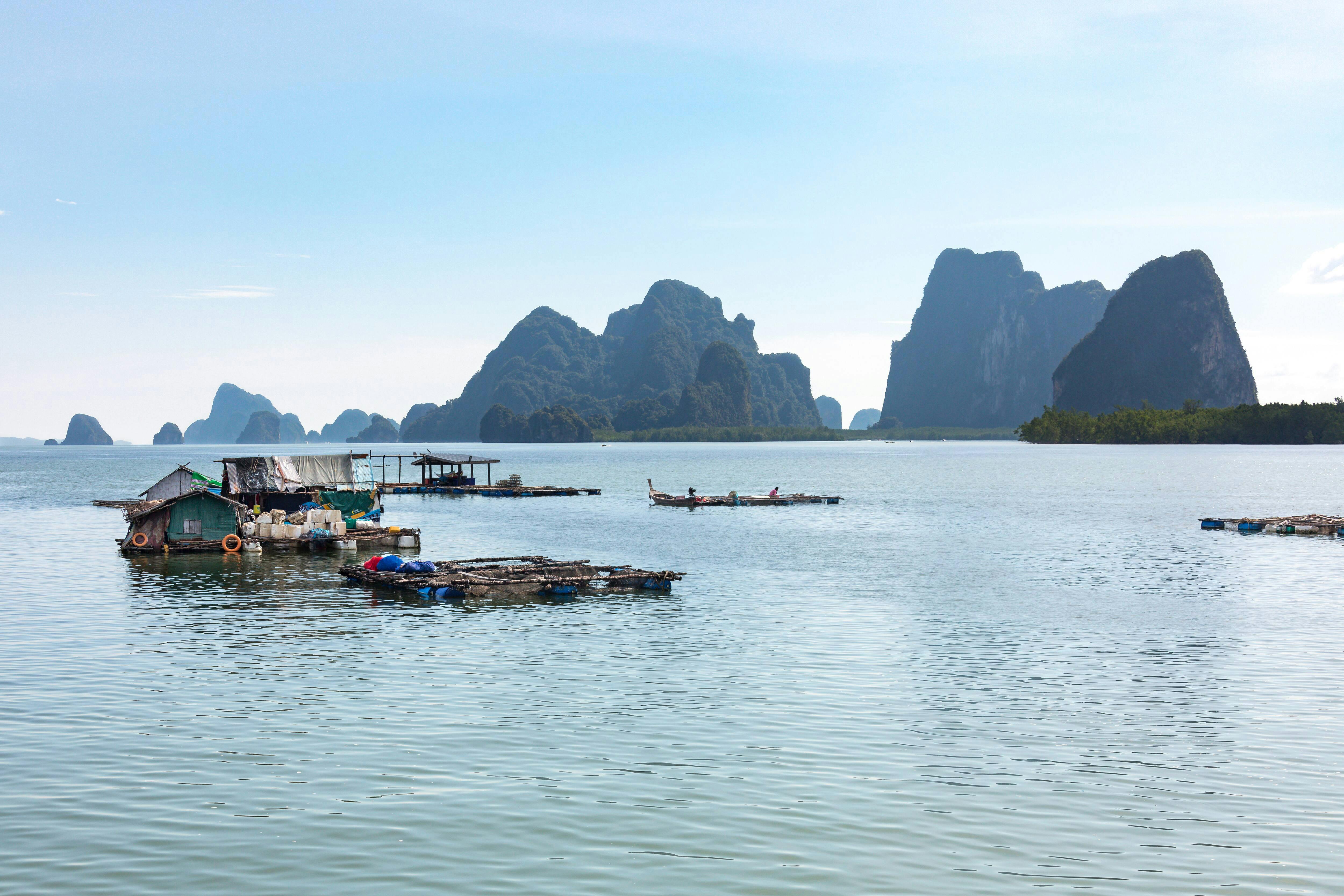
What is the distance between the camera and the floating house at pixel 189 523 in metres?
51.3

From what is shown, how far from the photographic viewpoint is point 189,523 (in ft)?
171

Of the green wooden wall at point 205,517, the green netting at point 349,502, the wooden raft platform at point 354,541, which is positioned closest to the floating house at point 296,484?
the green netting at point 349,502

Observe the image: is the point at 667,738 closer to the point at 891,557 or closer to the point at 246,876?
the point at 246,876

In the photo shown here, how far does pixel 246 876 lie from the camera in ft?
40.0

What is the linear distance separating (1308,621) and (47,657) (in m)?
35.2

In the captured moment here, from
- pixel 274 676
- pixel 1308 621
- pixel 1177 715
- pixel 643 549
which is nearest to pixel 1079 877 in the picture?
pixel 1177 715

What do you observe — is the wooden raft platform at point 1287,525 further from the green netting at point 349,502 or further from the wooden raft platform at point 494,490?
the wooden raft platform at point 494,490

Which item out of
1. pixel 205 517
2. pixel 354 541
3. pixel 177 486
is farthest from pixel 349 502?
pixel 205 517

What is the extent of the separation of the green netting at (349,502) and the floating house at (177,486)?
645 centimetres

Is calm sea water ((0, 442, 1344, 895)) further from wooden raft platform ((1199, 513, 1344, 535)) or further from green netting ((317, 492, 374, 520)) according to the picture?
green netting ((317, 492, 374, 520))

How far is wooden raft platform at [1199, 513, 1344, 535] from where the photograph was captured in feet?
193

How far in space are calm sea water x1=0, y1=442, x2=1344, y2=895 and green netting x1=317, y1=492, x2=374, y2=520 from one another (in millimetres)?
24620

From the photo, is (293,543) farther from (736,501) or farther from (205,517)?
(736,501)

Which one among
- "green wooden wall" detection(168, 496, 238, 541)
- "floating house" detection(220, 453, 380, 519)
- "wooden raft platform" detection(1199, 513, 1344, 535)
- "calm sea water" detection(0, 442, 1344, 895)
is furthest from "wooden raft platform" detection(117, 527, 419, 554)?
"wooden raft platform" detection(1199, 513, 1344, 535)
